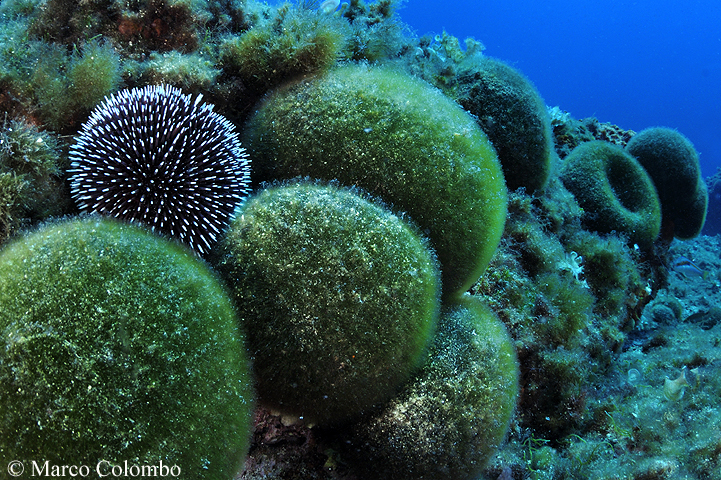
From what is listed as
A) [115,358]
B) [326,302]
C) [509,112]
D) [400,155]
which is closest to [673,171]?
[509,112]

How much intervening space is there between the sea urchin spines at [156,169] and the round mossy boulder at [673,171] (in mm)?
10045

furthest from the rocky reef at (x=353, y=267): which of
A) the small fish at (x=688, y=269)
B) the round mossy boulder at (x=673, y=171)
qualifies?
the small fish at (x=688, y=269)

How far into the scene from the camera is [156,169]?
2990 millimetres

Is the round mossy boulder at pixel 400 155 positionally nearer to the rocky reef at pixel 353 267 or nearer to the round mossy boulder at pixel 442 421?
the rocky reef at pixel 353 267

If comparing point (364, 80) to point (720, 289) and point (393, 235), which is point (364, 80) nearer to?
point (393, 235)

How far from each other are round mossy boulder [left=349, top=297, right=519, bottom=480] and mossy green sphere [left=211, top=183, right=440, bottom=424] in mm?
233

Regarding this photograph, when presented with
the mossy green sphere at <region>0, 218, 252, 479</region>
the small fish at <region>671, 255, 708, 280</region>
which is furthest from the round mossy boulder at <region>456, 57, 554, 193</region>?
the small fish at <region>671, 255, 708, 280</region>

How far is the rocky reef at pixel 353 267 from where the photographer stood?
9.51 ft

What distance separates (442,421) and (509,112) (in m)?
4.68

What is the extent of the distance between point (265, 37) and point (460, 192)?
2665 mm

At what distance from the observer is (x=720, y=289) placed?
40.7 ft

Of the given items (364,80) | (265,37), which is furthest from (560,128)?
(265,37)

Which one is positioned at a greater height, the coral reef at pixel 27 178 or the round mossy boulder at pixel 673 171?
the round mossy boulder at pixel 673 171

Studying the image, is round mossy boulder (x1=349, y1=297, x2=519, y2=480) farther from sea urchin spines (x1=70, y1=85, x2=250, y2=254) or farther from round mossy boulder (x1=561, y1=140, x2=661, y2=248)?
round mossy boulder (x1=561, y1=140, x2=661, y2=248)
